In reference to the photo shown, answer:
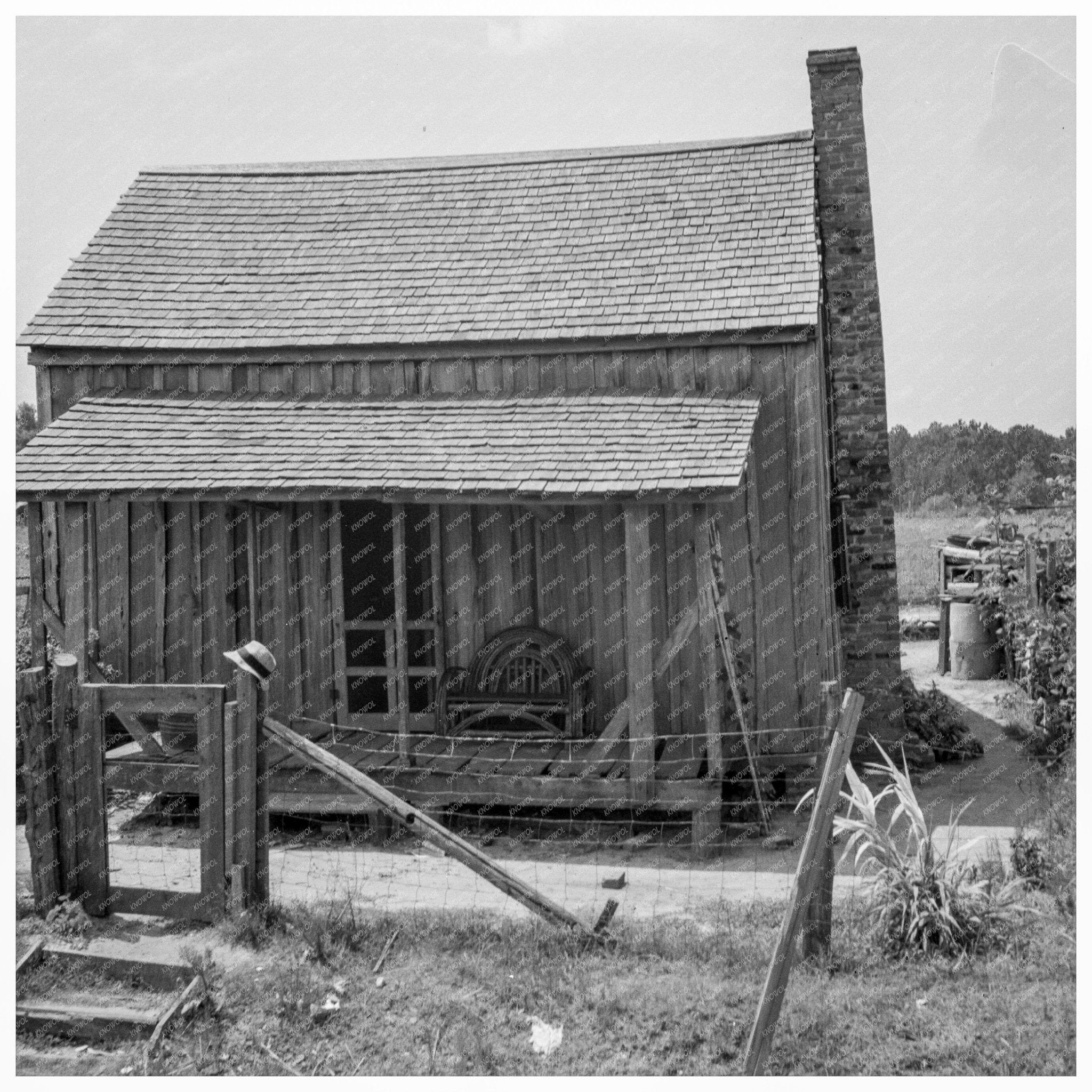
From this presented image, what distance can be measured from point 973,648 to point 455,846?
10.3 metres

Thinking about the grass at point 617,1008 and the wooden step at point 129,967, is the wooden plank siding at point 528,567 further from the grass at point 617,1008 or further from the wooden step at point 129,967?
the wooden step at point 129,967

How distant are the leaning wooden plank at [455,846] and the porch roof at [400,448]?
3127mm

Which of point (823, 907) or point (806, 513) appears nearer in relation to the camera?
point (823, 907)

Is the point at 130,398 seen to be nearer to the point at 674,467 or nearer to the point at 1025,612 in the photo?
the point at 674,467

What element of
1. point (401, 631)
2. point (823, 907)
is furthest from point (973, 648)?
point (823, 907)

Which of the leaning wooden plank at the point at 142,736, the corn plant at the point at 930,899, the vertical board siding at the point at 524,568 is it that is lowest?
the corn plant at the point at 930,899

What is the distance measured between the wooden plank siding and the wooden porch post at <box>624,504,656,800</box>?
78cm

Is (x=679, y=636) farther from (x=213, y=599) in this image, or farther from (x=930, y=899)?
(x=213, y=599)

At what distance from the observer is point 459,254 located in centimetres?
1216

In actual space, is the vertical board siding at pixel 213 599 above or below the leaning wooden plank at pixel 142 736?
above

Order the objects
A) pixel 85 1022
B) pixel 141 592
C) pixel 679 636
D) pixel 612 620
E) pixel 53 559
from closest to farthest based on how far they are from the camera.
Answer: pixel 85 1022, pixel 679 636, pixel 612 620, pixel 141 592, pixel 53 559

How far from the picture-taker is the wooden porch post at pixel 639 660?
29.6ft

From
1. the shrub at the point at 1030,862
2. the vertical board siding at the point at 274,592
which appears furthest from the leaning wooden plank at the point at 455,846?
the vertical board siding at the point at 274,592

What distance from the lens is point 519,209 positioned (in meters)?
12.7
